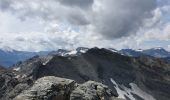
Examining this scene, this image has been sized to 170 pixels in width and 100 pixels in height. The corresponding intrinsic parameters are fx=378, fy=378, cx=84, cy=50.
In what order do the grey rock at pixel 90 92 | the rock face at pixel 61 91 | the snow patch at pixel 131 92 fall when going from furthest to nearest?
the snow patch at pixel 131 92 < the grey rock at pixel 90 92 < the rock face at pixel 61 91

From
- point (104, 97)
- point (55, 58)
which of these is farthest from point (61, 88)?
point (55, 58)

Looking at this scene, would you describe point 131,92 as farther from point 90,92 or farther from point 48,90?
point 48,90

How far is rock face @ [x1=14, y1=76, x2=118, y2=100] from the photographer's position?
21.4 meters

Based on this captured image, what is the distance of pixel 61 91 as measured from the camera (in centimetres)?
2272

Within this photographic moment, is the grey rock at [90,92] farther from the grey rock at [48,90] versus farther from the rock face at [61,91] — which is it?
the grey rock at [48,90]

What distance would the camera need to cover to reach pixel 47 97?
2158cm

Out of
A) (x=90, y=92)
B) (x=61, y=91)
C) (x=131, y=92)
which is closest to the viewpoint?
(x=61, y=91)

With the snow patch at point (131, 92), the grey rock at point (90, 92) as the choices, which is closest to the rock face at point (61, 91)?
the grey rock at point (90, 92)

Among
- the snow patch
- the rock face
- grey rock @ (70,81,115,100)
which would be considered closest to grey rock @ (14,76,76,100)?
the rock face

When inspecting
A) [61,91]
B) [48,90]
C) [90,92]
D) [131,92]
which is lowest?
[131,92]

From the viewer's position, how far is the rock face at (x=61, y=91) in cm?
2142

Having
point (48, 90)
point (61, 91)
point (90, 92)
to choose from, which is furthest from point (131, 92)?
point (48, 90)

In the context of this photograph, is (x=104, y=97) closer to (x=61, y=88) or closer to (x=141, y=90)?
(x=61, y=88)

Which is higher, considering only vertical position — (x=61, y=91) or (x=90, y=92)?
(x=61, y=91)
